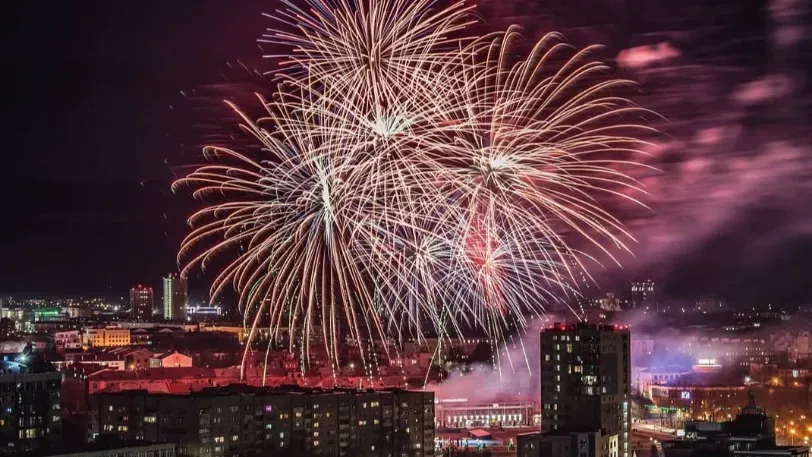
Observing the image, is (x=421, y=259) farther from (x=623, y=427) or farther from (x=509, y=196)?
(x=623, y=427)

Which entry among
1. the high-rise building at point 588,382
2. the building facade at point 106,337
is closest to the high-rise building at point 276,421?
the high-rise building at point 588,382

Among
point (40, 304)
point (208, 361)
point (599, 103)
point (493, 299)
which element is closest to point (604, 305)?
point (208, 361)

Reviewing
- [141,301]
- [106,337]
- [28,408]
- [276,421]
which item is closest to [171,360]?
[106,337]

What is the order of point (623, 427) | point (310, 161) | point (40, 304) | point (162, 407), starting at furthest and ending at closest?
1. point (40, 304)
2. point (162, 407)
3. point (623, 427)
4. point (310, 161)

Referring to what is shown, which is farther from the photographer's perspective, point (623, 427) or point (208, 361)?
point (208, 361)

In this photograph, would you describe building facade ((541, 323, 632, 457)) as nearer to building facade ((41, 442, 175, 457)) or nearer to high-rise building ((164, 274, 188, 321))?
building facade ((41, 442, 175, 457))

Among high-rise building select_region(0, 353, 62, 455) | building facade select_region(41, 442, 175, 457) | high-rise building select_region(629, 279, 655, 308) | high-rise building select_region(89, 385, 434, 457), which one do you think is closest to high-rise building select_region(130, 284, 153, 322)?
high-rise building select_region(629, 279, 655, 308)
